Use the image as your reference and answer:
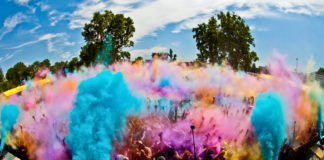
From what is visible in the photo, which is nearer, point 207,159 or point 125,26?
point 207,159

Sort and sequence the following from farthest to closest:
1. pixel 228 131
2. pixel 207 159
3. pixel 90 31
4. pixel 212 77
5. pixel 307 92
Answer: pixel 90 31 < pixel 212 77 < pixel 307 92 < pixel 228 131 < pixel 207 159

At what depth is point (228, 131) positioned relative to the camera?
6.78m

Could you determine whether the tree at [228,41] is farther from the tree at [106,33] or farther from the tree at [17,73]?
the tree at [17,73]

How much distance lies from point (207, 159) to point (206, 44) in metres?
25.3

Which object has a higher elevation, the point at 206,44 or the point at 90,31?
the point at 90,31

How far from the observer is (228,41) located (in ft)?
90.9

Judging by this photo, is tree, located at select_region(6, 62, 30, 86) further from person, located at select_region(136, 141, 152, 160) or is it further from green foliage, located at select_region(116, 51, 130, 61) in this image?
person, located at select_region(136, 141, 152, 160)

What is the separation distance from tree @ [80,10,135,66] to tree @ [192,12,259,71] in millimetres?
9401

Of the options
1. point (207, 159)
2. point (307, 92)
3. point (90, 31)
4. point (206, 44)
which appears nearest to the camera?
point (207, 159)

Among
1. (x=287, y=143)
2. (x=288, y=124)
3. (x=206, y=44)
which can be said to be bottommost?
(x=287, y=143)

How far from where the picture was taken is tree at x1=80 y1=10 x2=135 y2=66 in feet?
80.4

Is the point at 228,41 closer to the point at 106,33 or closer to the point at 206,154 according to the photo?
the point at 106,33

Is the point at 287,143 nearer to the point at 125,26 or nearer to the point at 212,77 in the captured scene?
the point at 212,77

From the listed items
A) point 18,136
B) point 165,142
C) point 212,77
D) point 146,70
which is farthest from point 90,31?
point 165,142
